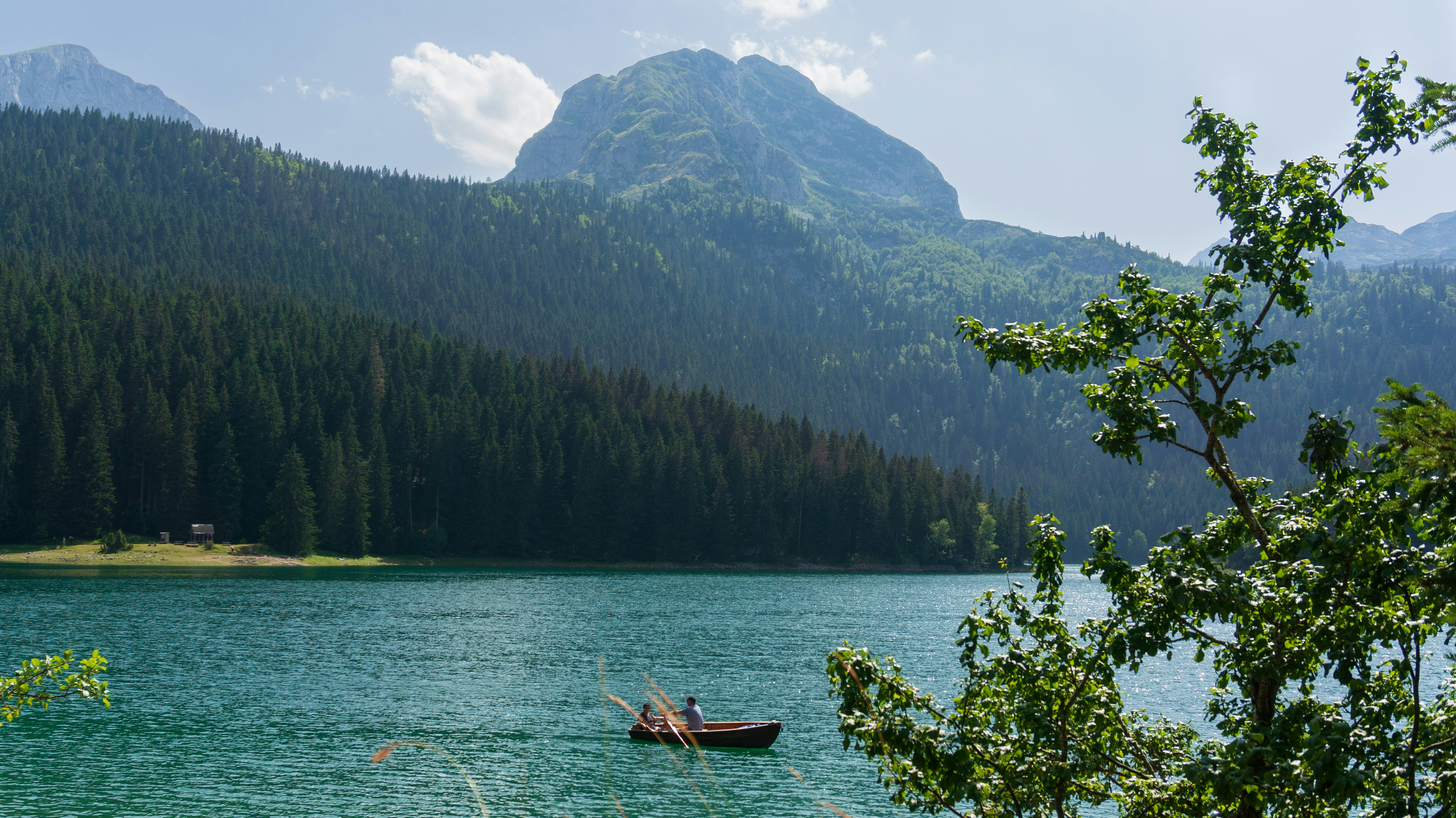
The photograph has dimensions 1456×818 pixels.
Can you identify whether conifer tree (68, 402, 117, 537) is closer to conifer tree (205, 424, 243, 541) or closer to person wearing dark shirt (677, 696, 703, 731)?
conifer tree (205, 424, 243, 541)

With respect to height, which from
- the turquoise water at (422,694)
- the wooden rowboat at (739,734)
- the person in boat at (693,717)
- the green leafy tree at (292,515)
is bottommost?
the turquoise water at (422,694)

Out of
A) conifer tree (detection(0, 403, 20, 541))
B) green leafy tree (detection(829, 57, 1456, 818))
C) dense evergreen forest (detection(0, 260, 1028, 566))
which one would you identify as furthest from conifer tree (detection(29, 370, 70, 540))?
green leafy tree (detection(829, 57, 1456, 818))

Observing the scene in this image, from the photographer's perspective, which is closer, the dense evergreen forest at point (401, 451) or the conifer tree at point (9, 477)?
the conifer tree at point (9, 477)

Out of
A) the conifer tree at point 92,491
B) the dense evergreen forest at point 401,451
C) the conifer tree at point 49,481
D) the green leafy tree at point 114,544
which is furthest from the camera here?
the dense evergreen forest at point 401,451

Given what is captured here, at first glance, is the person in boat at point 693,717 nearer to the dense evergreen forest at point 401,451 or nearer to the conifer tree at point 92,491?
the dense evergreen forest at point 401,451

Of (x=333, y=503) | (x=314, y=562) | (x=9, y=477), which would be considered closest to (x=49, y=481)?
(x=9, y=477)

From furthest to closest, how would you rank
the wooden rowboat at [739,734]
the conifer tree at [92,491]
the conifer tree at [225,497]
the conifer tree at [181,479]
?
the conifer tree at [225,497], the conifer tree at [181,479], the conifer tree at [92,491], the wooden rowboat at [739,734]

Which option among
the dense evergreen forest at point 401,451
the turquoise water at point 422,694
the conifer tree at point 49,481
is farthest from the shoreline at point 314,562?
the turquoise water at point 422,694

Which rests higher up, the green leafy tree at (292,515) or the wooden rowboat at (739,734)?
the green leafy tree at (292,515)

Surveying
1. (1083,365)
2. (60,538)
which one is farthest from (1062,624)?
(60,538)

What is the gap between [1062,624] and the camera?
11.7m

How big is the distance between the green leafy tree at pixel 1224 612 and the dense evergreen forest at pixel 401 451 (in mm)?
129819

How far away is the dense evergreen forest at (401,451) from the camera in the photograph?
140 m

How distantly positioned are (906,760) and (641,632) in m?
70.6
